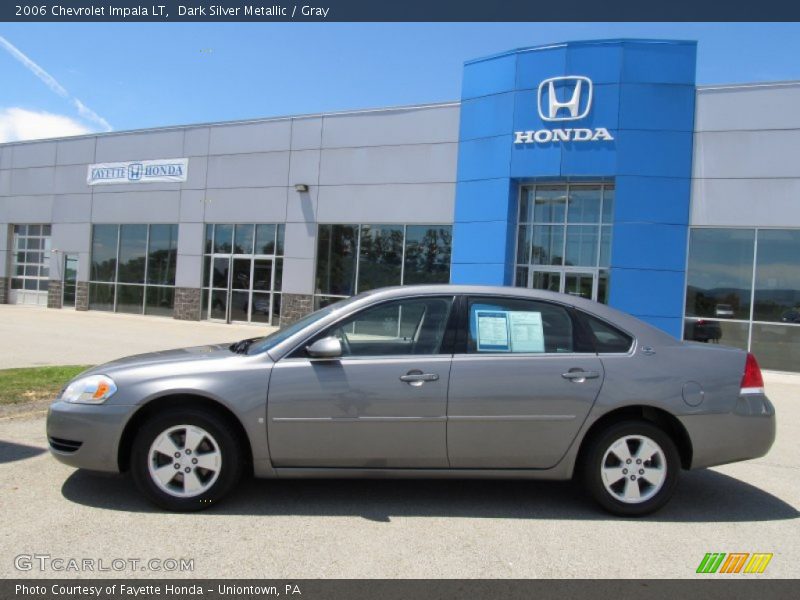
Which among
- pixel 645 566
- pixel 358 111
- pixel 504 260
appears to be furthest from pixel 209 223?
pixel 645 566

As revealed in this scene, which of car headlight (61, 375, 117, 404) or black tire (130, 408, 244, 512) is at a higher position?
car headlight (61, 375, 117, 404)

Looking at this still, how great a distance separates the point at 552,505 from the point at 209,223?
757 inches

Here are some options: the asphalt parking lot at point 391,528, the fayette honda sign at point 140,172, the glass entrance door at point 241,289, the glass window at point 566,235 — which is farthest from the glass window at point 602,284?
the fayette honda sign at point 140,172

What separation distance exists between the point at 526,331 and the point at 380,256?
573 inches

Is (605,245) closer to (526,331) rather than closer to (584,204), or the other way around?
(584,204)

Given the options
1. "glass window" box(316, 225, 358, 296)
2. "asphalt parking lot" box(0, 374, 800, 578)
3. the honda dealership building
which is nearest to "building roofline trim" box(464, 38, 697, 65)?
the honda dealership building

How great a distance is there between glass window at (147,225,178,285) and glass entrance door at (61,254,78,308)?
422 centimetres

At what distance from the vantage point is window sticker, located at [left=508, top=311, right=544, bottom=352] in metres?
4.32

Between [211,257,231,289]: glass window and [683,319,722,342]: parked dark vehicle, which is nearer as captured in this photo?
[683,319,722,342]: parked dark vehicle

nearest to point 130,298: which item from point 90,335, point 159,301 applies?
point 159,301
